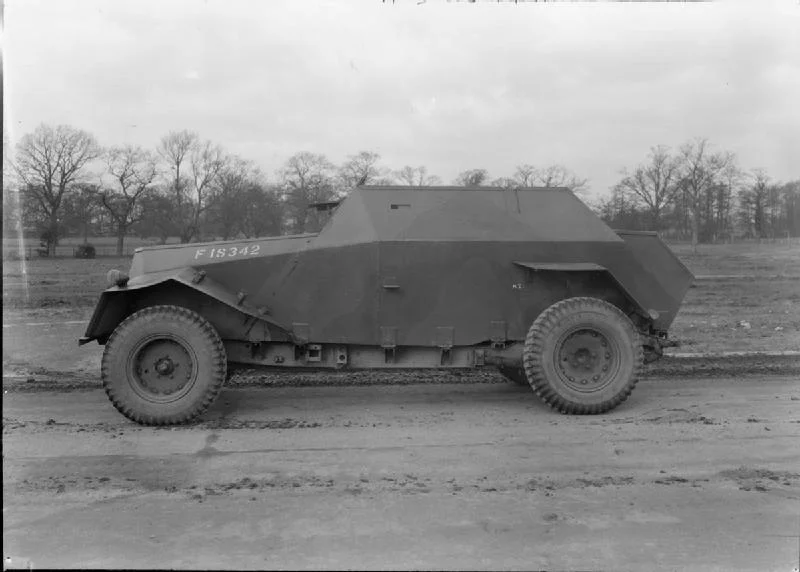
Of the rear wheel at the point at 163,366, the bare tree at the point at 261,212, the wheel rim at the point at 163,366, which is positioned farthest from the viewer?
the bare tree at the point at 261,212

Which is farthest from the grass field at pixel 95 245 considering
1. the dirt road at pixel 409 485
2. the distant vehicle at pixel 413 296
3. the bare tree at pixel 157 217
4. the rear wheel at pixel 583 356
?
the rear wheel at pixel 583 356

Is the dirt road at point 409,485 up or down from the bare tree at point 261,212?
down

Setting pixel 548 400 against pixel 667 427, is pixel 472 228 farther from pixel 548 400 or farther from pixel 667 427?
pixel 667 427

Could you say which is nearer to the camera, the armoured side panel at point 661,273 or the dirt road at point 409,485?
the dirt road at point 409,485

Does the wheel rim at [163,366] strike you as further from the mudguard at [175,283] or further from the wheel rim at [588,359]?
the wheel rim at [588,359]

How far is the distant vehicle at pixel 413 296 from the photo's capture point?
265 inches

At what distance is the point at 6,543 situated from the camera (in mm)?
3779

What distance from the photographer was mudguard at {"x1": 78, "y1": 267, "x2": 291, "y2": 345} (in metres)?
6.57

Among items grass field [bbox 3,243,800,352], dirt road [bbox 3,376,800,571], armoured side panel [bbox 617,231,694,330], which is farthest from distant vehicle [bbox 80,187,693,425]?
grass field [bbox 3,243,800,352]

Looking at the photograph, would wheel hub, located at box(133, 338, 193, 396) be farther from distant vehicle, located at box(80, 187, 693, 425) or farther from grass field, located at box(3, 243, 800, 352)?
grass field, located at box(3, 243, 800, 352)

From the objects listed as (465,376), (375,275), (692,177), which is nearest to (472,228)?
(375,275)

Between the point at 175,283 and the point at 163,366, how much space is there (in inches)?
31.2

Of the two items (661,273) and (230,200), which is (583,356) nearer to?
(661,273)

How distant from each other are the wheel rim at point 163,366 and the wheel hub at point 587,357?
3.43 metres
